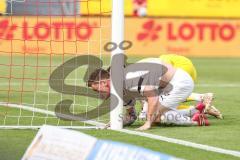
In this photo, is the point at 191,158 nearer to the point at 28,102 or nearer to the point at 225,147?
the point at 225,147

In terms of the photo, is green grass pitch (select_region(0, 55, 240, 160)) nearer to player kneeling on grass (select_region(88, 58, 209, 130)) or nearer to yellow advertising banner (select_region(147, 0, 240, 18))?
player kneeling on grass (select_region(88, 58, 209, 130))

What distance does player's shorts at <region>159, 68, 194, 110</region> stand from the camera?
10.8 metres

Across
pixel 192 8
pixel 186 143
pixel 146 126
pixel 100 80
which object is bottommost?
pixel 186 143

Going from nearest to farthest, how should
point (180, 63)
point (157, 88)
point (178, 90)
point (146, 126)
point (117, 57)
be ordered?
1. point (117, 57)
2. point (146, 126)
3. point (157, 88)
4. point (178, 90)
5. point (180, 63)

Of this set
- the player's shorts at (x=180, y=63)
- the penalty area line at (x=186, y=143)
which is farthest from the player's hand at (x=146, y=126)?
the player's shorts at (x=180, y=63)

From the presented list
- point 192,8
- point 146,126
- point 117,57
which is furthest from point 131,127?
point 192,8

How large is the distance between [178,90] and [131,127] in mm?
821

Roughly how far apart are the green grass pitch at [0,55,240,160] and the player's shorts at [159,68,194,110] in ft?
1.20

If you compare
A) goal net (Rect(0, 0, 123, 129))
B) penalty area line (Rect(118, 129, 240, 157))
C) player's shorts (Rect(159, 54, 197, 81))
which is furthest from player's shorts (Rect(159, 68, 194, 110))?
penalty area line (Rect(118, 129, 240, 157))

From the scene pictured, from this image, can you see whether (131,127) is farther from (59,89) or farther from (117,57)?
(59,89)

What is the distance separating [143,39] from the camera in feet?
86.7

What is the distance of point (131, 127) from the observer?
34.1 feet

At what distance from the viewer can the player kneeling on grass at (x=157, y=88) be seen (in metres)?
10.1

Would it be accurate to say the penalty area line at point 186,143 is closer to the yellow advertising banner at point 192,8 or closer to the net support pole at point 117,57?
the net support pole at point 117,57
